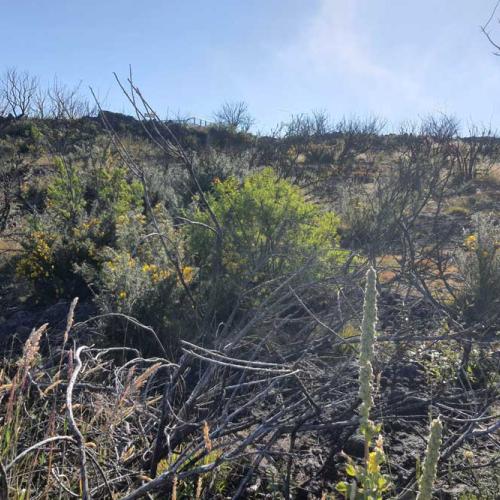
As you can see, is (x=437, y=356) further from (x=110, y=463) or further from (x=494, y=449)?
(x=110, y=463)

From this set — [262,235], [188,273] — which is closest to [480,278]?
[262,235]

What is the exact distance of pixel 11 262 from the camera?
682 cm

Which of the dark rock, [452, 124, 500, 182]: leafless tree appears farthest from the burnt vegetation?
[452, 124, 500, 182]: leafless tree

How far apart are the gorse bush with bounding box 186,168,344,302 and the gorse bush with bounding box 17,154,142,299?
1106mm

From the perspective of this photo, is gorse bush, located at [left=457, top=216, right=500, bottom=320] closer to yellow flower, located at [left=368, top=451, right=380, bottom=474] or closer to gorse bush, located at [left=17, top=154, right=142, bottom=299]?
gorse bush, located at [left=17, top=154, right=142, bottom=299]

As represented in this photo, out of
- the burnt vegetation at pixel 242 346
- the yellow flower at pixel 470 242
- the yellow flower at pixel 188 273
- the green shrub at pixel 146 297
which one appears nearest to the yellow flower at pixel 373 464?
the burnt vegetation at pixel 242 346

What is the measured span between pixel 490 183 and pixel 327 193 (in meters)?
6.82

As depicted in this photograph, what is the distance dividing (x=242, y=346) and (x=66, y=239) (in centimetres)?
366

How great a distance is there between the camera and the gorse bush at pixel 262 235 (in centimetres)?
462

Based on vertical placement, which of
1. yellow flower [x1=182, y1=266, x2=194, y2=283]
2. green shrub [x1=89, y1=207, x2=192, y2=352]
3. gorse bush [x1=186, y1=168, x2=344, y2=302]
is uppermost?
gorse bush [x1=186, y1=168, x2=344, y2=302]

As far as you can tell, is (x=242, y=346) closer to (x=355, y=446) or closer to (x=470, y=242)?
(x=355, y=446)

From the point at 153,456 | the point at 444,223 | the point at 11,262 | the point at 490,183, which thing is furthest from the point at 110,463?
the point at 490,183

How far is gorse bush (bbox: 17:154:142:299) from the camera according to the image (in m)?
5.76

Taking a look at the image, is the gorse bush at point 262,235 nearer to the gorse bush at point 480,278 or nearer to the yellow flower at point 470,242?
the gorse bush at point 480,278
